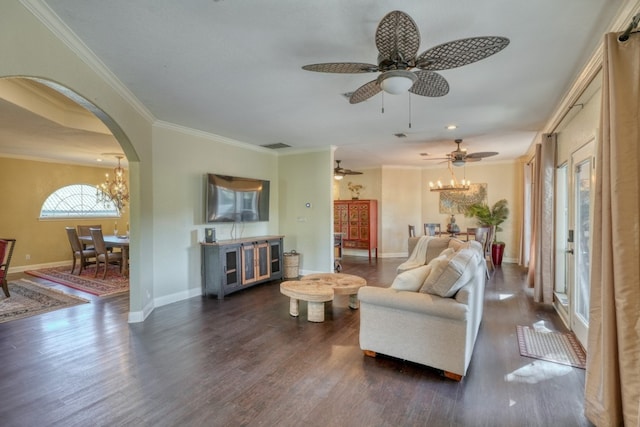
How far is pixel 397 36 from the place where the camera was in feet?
6.00

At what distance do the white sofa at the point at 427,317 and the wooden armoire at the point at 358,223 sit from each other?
5802mm

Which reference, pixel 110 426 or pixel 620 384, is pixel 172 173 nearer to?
pixel 110 426

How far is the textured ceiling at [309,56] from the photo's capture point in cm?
203

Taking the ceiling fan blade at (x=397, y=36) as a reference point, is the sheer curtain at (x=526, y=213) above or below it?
below

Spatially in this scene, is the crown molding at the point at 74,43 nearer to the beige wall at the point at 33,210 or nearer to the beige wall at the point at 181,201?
the beige wall at the point at 181,201

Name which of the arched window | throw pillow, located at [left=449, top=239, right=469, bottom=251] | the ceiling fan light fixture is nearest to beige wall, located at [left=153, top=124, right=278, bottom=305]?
the ceiling fan light fixture

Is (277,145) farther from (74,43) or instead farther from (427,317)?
(427,317)

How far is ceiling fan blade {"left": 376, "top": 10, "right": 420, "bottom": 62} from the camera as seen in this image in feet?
5.53

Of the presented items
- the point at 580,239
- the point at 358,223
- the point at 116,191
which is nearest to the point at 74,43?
the point at 580,239

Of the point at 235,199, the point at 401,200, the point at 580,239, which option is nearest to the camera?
the point at 580,239

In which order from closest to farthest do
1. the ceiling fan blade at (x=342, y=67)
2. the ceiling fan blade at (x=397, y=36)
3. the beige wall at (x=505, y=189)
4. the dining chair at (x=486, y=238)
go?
the ceiling fan blade at (x=397, y=36) < the ceiling fan blade at (x=342, y=67) < the dining chair at (x=486, y=238) < the beige wall at (x=505, y=189)

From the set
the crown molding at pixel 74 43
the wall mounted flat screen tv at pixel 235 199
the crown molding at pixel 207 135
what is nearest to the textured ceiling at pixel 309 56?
the crown molding at pixel 74 43

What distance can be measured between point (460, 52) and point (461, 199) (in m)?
7.66

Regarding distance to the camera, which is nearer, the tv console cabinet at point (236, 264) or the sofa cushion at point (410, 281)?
the sofa cushion at point (410, 281)
